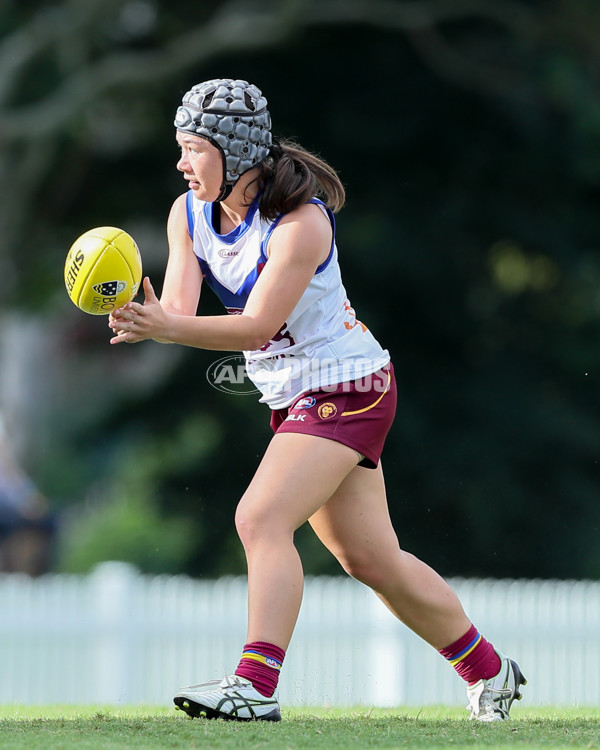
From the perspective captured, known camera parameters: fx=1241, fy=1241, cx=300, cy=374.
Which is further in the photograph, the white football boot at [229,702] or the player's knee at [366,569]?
the player's knee at [366,569]

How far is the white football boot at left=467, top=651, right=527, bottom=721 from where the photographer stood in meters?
4.24

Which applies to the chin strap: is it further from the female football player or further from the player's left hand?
the player's left hand

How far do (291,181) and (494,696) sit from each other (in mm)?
1879

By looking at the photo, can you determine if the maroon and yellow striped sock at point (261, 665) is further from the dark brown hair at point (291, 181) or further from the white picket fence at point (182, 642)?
the white picket fence at point (182, 642)

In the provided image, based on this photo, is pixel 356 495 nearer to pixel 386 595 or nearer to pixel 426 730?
pixel 386 595

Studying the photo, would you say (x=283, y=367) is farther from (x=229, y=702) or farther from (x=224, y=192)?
(x=229, y=702)

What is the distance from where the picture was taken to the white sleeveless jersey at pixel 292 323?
4.02 m

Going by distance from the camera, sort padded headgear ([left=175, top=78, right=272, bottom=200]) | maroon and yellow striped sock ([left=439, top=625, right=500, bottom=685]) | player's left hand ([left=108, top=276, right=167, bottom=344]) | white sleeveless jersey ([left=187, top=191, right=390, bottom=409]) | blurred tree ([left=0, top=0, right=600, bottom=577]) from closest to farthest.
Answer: player's left hand ([left=108, top=276, right=167, bottom=344]), padded headgear ([left=175, top=78, right=272, bottom=200]), white sleeveless jersey ([left=187, top=191, right=390, bottom=409]), maroon and yellow striped sock ([left=439, top=625, right=500, bottom=685]), blurred tree ([left=0, top=0, right=600, bottom=577])

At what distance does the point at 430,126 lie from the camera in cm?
1459

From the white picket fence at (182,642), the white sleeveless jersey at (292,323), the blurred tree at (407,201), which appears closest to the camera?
the white sleeveless jersey at (292,323)

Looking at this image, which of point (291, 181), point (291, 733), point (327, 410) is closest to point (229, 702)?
point (291, 733)

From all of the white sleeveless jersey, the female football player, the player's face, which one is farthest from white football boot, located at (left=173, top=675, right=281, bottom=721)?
the player's face

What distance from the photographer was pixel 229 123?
12.8 ft

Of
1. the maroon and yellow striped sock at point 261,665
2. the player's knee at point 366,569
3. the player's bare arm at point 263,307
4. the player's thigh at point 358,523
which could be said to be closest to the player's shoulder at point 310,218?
the player's bare arm at point 263,307
